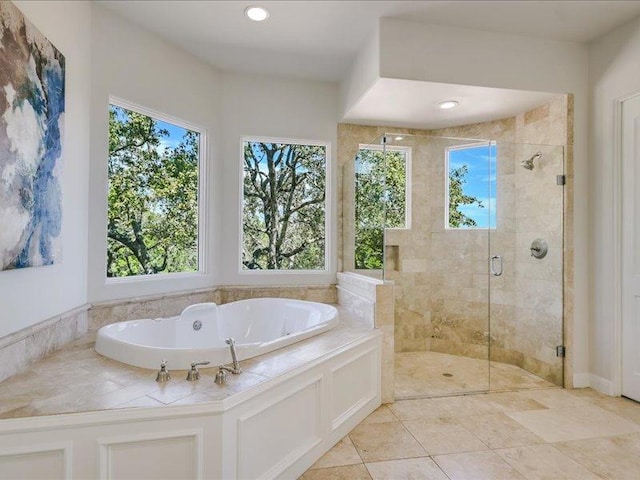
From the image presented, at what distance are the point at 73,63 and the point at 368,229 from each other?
93.7 inches

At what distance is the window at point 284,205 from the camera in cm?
346

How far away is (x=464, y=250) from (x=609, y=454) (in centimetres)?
189

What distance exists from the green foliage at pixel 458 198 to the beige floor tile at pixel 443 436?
1.85 m

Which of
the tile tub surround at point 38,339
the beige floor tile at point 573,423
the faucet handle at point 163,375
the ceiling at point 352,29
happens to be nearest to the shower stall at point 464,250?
the ceiling at point 352,29

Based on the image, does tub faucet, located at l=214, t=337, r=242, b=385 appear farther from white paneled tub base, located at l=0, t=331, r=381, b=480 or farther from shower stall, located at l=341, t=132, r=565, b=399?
shower stall, located at l=341, t=132, r=565, b=399

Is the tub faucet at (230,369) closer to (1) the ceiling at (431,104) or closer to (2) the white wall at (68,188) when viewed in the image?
(2) the white wall at (68,188)

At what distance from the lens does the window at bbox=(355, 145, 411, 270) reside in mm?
3076

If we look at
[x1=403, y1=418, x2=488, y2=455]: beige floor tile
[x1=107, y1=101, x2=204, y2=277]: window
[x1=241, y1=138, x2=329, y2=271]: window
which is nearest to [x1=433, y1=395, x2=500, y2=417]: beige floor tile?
[x1=403, y1=418, x2=488, y2=455]: beige floor tile

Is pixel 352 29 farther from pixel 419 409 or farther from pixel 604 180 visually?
pixel 419 409

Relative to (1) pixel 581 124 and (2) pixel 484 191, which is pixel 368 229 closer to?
(2) pixel 484 191

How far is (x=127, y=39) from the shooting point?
263cm

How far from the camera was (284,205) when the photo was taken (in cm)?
354

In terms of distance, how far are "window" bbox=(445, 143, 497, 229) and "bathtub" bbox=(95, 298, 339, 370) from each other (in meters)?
1.68

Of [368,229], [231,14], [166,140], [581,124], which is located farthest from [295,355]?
[581,124]
